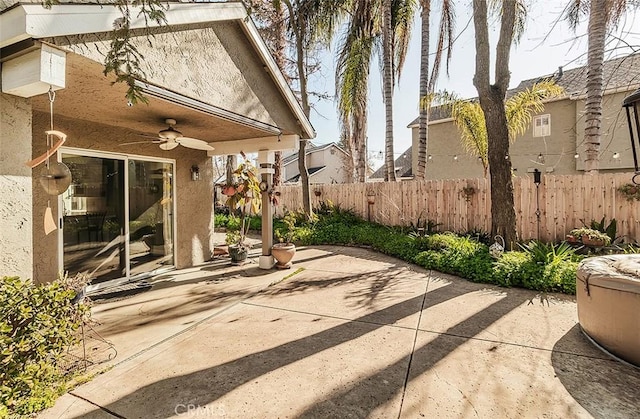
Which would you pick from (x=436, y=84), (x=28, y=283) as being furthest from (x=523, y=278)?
(x=436, y=84)

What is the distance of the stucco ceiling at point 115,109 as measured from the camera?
127 inches

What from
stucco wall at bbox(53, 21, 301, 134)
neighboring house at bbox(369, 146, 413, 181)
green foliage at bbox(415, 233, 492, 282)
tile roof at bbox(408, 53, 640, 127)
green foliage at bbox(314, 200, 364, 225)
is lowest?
green foliage at bbox(415, 233, 492, 282)

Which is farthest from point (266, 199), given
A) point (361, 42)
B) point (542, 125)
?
point (542, 125)

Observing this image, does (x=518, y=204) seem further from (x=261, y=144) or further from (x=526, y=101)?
(x=261, y=144)

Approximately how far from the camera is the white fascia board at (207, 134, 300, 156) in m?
6.93

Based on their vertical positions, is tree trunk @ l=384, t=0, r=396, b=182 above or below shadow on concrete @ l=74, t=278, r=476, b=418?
above

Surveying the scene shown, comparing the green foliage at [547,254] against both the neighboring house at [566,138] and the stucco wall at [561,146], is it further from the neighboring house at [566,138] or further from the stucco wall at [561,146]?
the neighboring house at [566,138]

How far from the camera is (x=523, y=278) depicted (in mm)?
5555

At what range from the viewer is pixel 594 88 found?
8.05 metres

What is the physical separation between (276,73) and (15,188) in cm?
460

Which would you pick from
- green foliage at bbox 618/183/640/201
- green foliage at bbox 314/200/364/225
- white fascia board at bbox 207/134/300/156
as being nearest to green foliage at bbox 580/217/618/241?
green foliage at bbox 618/183/640/201

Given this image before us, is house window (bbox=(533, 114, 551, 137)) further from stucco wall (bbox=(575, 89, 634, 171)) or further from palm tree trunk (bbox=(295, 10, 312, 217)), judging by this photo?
palm tree trunk (bbox=(295, 10, 312, 217))

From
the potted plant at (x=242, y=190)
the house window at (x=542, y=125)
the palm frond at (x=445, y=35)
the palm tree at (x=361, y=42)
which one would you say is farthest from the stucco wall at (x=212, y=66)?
the house window at (x=542, y=125)

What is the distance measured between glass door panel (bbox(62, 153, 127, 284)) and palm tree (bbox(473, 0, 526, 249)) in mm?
8309
